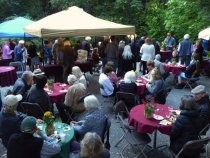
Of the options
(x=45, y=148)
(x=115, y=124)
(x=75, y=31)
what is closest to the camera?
(x=45, y=148)

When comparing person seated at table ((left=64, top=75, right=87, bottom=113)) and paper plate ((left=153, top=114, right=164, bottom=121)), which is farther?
person seated at table ((left=64, top=75, right=87, bottom=113))

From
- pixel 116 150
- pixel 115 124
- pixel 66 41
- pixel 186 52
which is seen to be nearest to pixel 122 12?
pixel 186 52

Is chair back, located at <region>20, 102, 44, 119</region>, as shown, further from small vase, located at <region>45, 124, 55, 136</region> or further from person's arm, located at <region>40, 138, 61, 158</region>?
person's arm, located at <region>40, 138, 61, 158</region>

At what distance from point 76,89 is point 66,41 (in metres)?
5.48

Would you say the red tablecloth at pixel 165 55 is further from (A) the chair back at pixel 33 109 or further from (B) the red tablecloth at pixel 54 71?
(A) the chair back at pixel 33 109

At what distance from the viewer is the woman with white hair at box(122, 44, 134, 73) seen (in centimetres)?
1250

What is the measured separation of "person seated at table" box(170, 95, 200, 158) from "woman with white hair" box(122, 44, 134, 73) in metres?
7.21

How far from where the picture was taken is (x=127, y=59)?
12.5 m

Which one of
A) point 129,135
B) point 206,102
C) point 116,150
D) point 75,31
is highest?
point 75,31

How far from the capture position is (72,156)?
4.95 meters

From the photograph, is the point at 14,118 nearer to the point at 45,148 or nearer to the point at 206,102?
the point at 45,148

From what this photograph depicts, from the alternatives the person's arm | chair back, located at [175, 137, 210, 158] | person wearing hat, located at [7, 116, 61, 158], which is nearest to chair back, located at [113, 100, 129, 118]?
chair back, located at [175, 137, 210, 158]

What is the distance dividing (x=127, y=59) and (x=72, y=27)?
2886 millimetres

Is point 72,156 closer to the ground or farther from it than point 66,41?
closer to the ground
